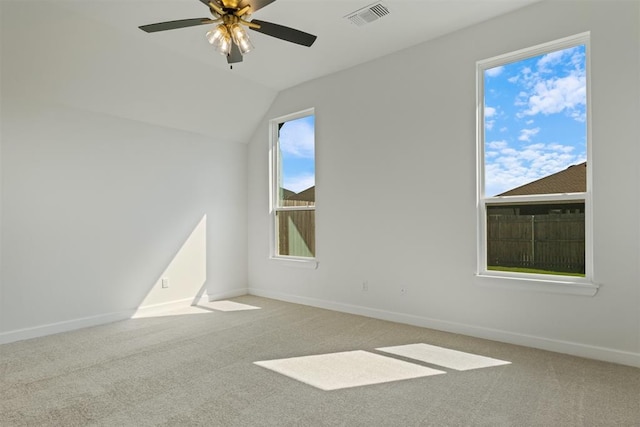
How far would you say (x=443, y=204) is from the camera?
3.71m

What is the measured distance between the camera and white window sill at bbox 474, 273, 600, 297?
2934mm

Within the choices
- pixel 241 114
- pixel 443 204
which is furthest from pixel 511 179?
pixel 241 114

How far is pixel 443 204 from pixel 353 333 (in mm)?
1610

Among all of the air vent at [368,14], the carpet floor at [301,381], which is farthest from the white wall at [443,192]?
the air vent at [368,14]

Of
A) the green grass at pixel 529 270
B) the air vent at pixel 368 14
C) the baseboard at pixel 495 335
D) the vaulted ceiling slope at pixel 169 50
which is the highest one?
the air vent at pixel 368 14

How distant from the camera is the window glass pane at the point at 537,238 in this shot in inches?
121

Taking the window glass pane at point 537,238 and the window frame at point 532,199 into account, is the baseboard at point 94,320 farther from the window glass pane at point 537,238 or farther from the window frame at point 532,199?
the window glass pane at point 537,238

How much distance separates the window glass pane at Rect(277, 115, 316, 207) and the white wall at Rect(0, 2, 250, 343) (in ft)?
2.05

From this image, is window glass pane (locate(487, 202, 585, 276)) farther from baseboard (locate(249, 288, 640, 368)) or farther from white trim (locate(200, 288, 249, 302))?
white trim (locate(200, 288, 249, 302))

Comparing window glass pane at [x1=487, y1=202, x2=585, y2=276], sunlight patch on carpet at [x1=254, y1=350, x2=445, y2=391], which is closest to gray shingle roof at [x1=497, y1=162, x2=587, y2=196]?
window glass pane at [x1=487, y1=202, x2=585, y2=276]

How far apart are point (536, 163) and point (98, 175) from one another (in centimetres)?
453

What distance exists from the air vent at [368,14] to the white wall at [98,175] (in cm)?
198

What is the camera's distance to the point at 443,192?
3.71 metres

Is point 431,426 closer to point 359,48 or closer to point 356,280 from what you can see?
point 356,280
